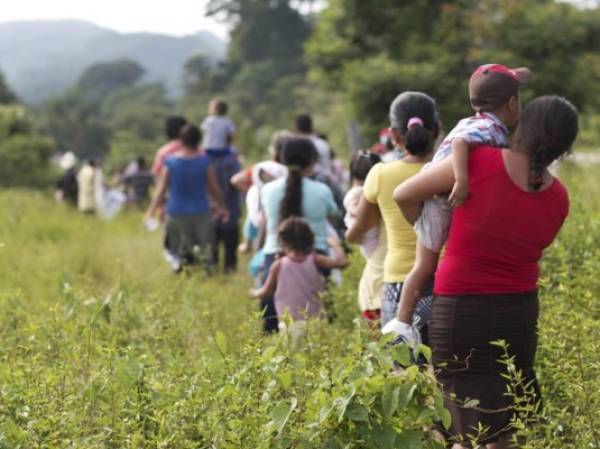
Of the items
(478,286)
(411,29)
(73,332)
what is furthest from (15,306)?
(411,29)

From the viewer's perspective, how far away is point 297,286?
5.60 metres

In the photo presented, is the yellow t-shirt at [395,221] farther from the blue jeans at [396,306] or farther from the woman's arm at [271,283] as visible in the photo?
the woman's arm at [271,283]

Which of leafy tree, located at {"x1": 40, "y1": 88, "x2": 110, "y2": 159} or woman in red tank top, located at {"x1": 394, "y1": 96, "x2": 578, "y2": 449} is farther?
leafy tree, located at {"x1": 40, "y1": 88, "x2": 110, "y2": 159}

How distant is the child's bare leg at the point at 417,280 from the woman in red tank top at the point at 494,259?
16cm

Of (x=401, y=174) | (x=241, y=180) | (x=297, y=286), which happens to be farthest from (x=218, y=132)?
(x=401, y=174)

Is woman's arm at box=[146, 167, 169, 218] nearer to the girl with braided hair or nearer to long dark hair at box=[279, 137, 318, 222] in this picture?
the girl with braided hair

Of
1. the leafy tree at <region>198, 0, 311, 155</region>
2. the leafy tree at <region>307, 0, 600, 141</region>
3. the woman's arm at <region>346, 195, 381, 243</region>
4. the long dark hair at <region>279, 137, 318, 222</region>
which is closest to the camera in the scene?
the woman's arm at <region>346, 195, 381, 243</region>

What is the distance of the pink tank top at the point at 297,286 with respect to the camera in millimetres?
5586

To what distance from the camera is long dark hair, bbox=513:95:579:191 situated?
3.35m

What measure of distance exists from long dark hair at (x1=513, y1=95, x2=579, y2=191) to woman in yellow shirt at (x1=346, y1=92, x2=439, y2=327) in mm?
878

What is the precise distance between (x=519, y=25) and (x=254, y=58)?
54.3 metres

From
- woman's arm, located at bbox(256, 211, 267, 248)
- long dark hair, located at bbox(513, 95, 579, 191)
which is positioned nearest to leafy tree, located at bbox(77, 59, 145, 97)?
woman's arm, located at bbox(256, 211, 267, 248)

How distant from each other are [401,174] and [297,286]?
1537 mm

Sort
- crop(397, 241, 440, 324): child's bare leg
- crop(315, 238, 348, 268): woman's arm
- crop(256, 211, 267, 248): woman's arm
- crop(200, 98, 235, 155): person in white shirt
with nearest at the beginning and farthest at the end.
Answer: crop(397, 241, 440, 324): child's bare leg → crop(315, 238, 348, 268): woman's arm → crop(256, 211, 267, 248): woman's arm → crop(200, 98, 235, 155): person in white shirt
